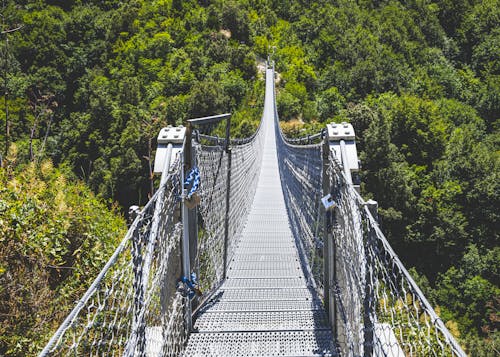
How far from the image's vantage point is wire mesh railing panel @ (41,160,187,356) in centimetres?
101

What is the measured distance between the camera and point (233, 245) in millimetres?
3248

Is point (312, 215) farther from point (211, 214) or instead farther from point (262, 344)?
point (262, 344)

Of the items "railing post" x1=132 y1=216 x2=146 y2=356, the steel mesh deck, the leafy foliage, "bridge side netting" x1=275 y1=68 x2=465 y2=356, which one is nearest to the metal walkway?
the steel mesh deck

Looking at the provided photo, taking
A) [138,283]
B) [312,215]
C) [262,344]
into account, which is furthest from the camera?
[312,215]

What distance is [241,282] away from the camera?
2713mm

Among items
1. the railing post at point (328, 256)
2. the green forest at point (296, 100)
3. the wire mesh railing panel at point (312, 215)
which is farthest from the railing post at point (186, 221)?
the green forest at point (296, 100)

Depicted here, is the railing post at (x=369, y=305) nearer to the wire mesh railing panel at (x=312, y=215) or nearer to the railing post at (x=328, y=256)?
the railing post at (x=328, y=256)

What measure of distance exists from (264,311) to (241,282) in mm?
595

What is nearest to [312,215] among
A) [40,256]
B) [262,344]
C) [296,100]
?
[262,344]

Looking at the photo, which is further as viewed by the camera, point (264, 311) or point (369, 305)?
point (264, 311)

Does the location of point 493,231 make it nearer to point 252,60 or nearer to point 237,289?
point 252,60

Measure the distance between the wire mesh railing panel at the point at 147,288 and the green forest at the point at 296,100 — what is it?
7.49 meters

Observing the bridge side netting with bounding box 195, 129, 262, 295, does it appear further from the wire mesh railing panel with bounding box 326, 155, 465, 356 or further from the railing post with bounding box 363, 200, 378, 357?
the railing post with bounding box 363, 200, 378, 357

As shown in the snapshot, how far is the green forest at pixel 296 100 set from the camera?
16.2 m
